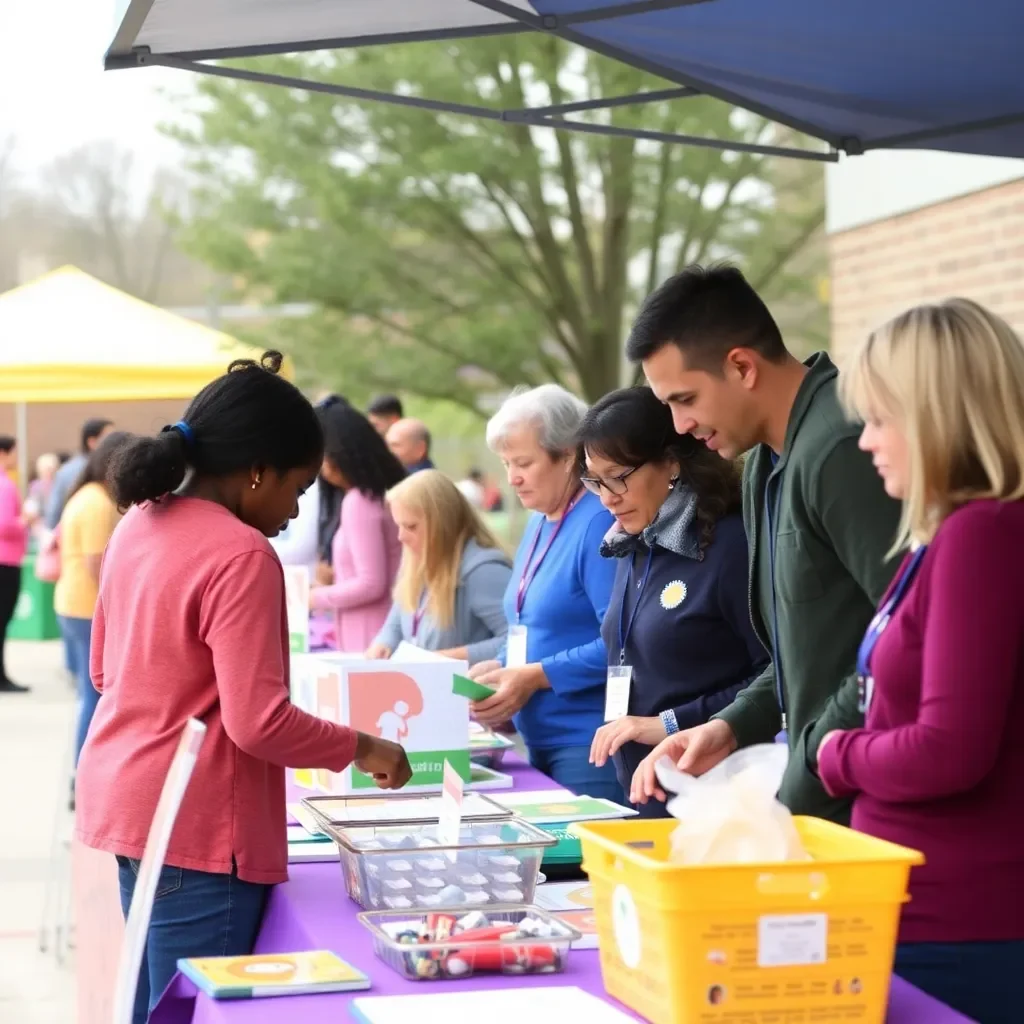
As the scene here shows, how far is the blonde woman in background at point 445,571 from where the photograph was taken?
14.2 feet

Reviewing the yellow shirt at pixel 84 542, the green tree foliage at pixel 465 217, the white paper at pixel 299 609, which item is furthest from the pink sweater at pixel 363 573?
the green tree foliage at pixel 465 217

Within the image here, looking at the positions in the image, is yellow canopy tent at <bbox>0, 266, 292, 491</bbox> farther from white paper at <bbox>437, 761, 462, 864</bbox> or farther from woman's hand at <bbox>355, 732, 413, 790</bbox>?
white paper at <bbox>437, 761, 462, 864</bbox>

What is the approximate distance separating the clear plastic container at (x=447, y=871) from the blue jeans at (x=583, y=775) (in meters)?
1.14

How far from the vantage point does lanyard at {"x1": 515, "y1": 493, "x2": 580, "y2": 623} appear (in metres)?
3.62

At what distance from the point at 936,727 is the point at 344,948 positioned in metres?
0.91

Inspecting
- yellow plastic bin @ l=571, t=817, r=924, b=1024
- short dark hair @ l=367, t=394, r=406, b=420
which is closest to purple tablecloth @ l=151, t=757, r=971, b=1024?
yellow plastic bin @ l=571, t=817, r=924, b=1024

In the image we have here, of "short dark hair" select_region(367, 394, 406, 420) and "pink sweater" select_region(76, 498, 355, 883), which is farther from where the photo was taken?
"short dark hair" select_region(367, 394, 406, 420)

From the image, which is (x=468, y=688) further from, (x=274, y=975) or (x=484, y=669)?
(x=274, y=975)

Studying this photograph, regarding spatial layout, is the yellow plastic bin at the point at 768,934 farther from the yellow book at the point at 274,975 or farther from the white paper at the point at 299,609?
the white paper at the point at 299,609

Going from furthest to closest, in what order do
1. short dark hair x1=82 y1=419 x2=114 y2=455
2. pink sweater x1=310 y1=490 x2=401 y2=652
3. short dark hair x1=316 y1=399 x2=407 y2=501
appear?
short dark hair x1=82 y1=419 x2=114 y2=455, short dark hair x1=316 y1=399 x2=407 y2=501, pink sweater x1=310 y1=490 x2=401 y2=652

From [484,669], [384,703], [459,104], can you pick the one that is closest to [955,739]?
[384,703]

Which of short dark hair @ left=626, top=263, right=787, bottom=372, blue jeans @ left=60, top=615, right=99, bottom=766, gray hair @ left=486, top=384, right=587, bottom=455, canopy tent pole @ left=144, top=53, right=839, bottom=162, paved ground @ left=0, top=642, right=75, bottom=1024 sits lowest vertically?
paved ground @ left=0, top=642, right=75, bottom=1024

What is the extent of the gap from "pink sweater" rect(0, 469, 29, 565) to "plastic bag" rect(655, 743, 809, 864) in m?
9.45

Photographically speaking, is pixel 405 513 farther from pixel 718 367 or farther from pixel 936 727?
pixel 936 727
